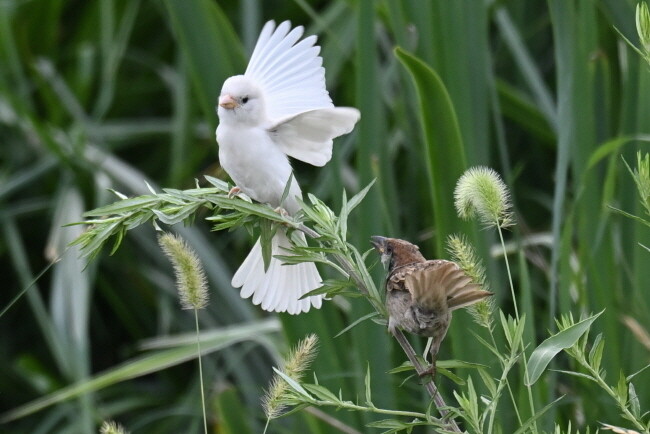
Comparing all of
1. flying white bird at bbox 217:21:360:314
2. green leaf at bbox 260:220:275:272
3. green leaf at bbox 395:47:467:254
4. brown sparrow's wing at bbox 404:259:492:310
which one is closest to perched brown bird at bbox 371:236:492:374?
brown sparrow's wing at bbox 404:259:492:310

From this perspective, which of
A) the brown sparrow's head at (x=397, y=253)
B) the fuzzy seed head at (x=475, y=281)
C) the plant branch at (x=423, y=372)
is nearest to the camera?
the plant branch at (x=423, y=372)

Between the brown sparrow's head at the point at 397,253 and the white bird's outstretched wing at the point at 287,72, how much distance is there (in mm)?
183

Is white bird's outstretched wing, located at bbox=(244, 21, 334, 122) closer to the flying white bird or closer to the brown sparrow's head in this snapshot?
the flying white bird

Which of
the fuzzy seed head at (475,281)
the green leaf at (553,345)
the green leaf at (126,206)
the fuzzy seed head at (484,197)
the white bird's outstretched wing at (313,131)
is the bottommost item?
the green leaf at (553,345)

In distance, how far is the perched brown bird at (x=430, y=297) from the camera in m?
0.97

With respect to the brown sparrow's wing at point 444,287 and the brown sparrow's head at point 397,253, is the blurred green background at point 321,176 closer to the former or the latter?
the brown sparrow's head at point 397,253

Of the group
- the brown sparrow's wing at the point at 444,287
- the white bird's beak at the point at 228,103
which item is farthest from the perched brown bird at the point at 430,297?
the white bird's beak at the point at 228,103

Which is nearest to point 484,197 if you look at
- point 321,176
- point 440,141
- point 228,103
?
point 228,103

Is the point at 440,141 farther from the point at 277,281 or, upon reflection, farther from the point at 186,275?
the point at 186,275

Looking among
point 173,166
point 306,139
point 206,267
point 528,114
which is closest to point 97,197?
point 173,166

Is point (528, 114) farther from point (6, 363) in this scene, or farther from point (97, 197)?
point (6, 363)

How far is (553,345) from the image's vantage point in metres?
0.96

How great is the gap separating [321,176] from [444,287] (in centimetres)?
169

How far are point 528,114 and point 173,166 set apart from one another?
0.96 m
